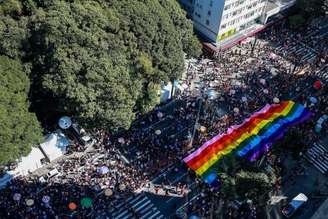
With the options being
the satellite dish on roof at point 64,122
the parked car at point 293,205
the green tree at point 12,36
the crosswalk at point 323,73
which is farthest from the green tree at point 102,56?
the crosswalk at point 323,73

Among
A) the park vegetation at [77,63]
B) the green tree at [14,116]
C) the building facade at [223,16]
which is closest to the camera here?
the green tree at [14,116]

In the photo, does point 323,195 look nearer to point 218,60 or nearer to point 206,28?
point 218,60

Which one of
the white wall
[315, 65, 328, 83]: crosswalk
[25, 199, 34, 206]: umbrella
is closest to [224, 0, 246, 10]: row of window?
the white wall

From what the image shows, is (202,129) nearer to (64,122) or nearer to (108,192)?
(108,192)

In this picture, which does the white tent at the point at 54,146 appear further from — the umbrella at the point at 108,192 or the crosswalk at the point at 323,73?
the crosswalk at the point at 323,73

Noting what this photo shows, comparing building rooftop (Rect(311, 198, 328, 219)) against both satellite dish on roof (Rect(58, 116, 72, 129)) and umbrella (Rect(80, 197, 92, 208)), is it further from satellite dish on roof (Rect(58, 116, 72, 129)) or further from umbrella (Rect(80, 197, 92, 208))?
satellite dish on roof (Rect(58, 116, 72, 129))

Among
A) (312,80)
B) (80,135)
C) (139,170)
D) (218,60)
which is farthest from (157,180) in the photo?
(312,80)
